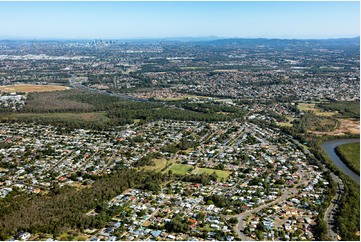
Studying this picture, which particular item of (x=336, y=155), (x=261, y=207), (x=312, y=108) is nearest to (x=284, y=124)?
(x=312, y=108)

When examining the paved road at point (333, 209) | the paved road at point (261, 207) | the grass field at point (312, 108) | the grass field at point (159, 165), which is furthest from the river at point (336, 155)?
the grass field at point (159, 165)

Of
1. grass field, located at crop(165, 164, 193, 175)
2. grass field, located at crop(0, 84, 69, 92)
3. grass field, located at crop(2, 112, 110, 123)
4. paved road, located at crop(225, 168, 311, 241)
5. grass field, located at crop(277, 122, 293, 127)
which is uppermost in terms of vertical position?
grass field, located at crop(0, 84, 69, 92)

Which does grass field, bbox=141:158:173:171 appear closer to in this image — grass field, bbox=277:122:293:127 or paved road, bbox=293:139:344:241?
paved road, bbox=293:139:344:241

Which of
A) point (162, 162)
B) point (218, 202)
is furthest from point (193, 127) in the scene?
point (218, 202)

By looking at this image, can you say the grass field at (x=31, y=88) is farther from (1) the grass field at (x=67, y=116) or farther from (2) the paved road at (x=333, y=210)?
(2) the paved road at (x=333, y=210)

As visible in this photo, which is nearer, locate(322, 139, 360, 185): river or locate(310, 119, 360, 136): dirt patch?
locate(322, 139, 360, 185): river

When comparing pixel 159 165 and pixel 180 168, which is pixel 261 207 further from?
pixel 159 165

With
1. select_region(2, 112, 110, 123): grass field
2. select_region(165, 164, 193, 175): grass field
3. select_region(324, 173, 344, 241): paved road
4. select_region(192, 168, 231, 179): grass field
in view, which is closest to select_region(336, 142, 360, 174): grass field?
select_region(324, 173, 344, 241): paved road
